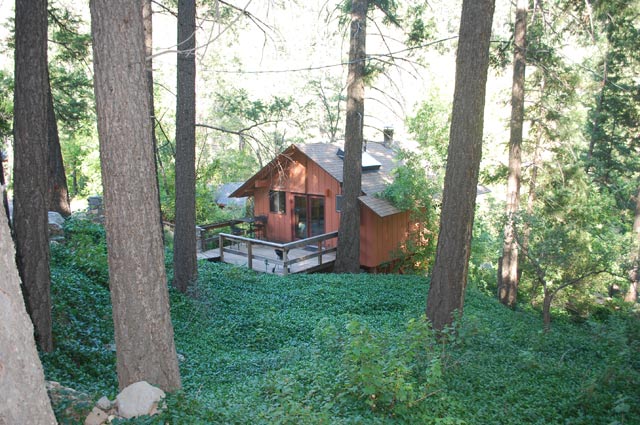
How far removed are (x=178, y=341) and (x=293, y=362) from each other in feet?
7.67

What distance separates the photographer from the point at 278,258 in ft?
50.0

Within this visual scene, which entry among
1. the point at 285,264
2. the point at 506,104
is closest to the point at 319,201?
the point at 285,264

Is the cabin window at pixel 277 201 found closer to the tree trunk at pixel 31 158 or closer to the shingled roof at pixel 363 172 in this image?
the shingled roof at pixel 363 172

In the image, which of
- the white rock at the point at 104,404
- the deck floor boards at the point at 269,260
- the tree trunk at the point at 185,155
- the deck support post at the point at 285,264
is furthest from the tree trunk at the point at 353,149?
the white rock at the point at 104,404

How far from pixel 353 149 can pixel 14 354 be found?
1189cm

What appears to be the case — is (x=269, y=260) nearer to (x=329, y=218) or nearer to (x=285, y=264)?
(x=285, y=264)

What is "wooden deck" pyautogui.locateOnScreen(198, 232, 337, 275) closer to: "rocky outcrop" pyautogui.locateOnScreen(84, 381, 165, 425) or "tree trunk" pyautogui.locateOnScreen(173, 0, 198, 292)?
"tree trunk" pyautogui.locateOnScreen(173, 0, 198, 292)

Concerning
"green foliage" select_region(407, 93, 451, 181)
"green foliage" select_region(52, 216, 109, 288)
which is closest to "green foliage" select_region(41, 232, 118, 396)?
"green foliage" select_region(52, 216, 109, 288)

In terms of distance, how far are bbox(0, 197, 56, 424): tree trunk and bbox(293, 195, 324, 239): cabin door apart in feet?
46.1

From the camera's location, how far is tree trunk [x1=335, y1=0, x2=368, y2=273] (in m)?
13.3

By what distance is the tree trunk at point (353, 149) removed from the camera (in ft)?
43.7

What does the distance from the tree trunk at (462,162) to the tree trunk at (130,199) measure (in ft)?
14.1

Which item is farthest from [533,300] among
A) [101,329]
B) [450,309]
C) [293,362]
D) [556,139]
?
[101,329]

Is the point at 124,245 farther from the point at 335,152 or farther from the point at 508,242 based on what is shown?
the point at 335,152
